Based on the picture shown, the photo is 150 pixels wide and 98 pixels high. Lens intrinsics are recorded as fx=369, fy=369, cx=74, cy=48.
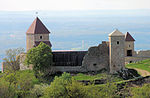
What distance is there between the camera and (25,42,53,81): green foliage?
43750 millimetres

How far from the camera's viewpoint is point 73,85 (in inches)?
1351

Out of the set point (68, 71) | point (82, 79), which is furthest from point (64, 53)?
point (82, 79)

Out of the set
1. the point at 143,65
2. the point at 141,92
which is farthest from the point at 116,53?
the point at 141,92

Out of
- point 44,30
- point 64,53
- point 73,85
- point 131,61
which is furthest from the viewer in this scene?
point 131,61

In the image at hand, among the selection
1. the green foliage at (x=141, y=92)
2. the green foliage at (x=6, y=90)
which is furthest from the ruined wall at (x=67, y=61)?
the green foliage at (x=6, y=90)

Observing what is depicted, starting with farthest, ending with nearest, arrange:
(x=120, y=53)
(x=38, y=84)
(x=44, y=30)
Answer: (x=44, y=30) → (x=120, y=53) → (x=38, y=84)

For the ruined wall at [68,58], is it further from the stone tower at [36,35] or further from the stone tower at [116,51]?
the stone tower at [36,35]

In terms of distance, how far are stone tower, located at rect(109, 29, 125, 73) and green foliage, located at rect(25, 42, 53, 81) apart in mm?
7408

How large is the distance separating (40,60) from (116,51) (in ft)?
29.9

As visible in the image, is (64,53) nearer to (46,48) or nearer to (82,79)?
(46,48)

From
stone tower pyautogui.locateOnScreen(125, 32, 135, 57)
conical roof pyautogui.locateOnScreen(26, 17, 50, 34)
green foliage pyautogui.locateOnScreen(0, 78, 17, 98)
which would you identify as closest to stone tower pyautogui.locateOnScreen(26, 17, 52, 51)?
conical roof pyautogui.locateOnScreen(26, 17, 50, 34)

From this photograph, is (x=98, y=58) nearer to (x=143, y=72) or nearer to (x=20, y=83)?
(x=143, y=72)

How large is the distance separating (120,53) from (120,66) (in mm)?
1569

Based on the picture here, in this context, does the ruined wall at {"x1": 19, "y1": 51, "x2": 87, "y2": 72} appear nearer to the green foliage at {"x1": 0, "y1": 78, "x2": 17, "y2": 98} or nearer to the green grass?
the green grass
